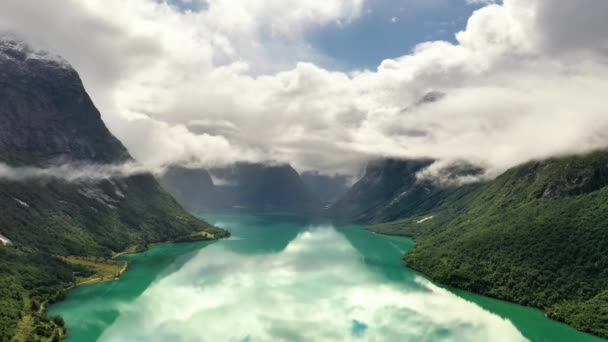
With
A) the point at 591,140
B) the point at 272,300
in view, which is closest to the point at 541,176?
the point at 591,140

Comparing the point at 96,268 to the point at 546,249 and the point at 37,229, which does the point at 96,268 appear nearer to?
the point at 37,229

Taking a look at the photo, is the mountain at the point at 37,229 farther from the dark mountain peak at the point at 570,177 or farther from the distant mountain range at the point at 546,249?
the dark mountain peak at the point at 570,177

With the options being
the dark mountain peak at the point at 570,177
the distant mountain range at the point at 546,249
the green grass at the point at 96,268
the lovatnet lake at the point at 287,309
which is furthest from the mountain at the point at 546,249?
the green grass at the point at 96,268

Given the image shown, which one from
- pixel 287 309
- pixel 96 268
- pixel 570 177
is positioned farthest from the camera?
pixel 570 177

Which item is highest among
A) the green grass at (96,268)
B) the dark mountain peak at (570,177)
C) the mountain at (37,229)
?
the dark mountain peak at (570,177)

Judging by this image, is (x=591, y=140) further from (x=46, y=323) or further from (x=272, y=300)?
(x=46, y=323)

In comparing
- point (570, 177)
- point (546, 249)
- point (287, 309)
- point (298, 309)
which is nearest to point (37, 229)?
point (287, 309)
